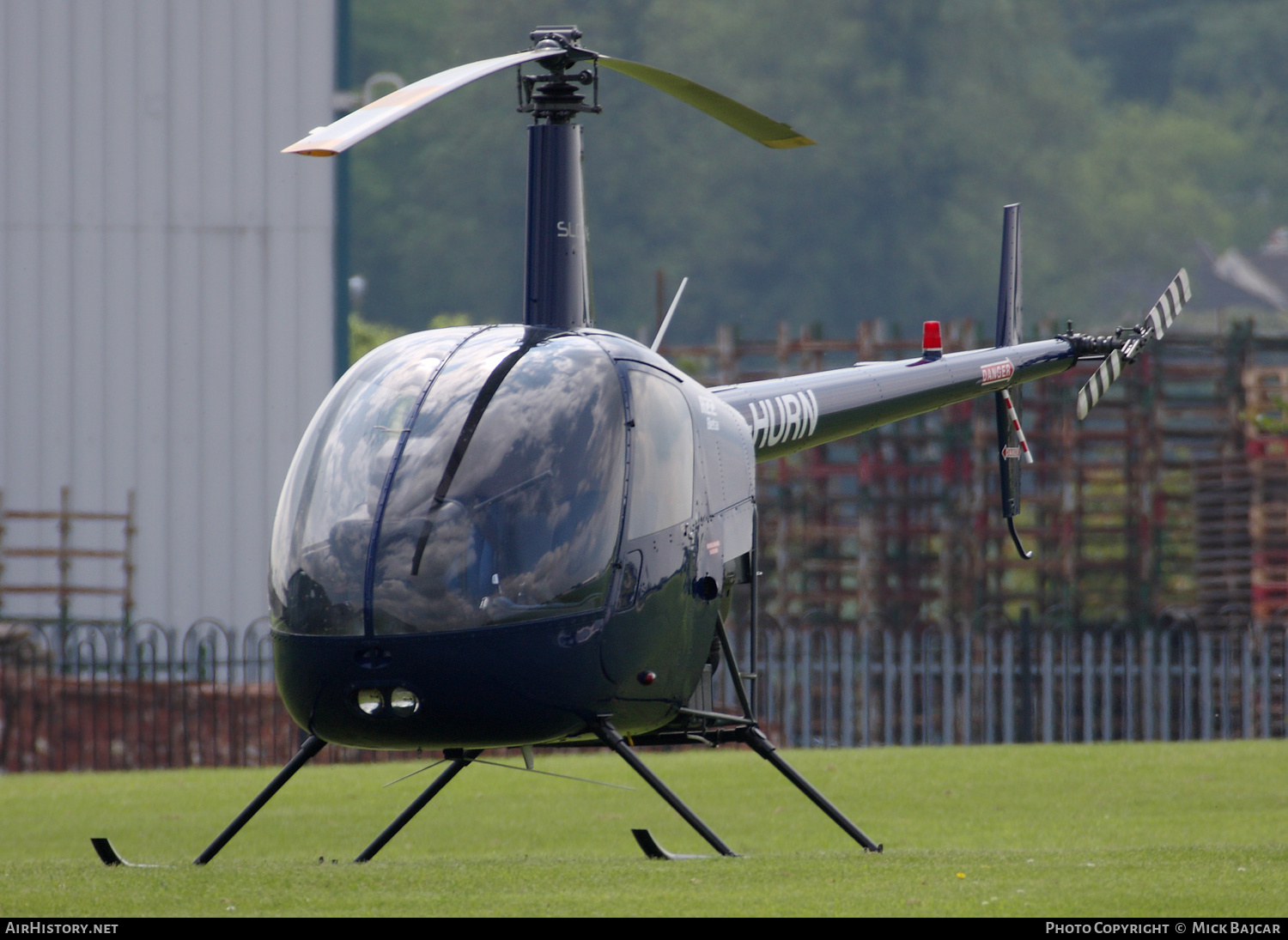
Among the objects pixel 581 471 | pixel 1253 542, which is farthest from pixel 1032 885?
pixel 1253 542

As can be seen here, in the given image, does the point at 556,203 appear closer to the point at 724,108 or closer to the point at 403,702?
the point at 724,108

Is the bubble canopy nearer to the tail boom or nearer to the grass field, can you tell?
the grass field

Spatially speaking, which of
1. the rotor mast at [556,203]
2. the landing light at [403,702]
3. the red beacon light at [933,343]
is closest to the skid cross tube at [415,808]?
the landing light at [403,702]

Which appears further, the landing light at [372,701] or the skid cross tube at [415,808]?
the skid cross tube at [415,808]

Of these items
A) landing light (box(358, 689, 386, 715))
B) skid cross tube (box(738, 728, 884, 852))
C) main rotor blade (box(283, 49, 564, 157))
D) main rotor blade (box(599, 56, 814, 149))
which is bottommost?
skid cross tube (box(738, 728, 884, 852))

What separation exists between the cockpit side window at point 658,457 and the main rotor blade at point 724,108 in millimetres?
1218

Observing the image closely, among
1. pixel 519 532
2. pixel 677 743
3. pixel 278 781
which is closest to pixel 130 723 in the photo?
pixel 278 781

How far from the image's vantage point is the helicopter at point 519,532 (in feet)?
20.3

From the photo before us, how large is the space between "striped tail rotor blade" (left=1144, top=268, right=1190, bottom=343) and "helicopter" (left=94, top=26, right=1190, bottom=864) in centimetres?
415

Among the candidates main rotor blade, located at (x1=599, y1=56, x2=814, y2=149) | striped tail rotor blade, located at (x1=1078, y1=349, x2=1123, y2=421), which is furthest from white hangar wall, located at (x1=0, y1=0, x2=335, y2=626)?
main rotor blade, located at (x1=599, y1=56, x2=814, y2=149)

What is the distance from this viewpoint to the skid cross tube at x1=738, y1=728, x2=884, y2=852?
739cm

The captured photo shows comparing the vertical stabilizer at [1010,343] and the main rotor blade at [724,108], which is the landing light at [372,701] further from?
the vertical stabilizer at [1010,343]

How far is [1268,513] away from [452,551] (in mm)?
15052

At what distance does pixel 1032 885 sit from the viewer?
6.55 m
